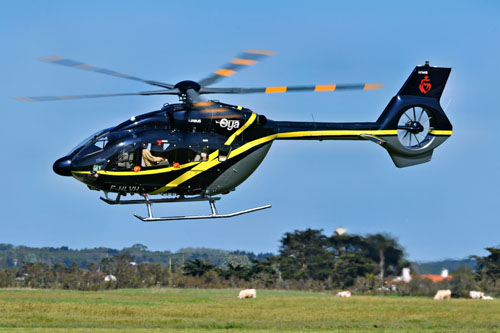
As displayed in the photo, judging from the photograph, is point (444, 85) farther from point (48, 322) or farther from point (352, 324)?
point (48, 322)

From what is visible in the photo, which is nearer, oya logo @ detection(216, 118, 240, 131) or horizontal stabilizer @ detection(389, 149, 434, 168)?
oya logo @ detection(216, 118, 240, 131)

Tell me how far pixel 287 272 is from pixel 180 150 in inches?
1259

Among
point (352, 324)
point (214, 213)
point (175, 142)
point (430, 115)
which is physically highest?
point (430, 115)

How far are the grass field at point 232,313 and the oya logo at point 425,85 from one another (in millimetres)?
9014

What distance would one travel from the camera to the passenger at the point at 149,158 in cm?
2808

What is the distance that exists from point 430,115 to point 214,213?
10068 mm

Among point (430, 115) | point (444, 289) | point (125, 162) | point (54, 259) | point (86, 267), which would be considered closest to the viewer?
point (125, 162)

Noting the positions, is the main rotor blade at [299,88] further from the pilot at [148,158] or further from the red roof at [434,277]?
the red roof at [434,277]

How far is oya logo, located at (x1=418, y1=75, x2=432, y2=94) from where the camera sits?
33938 millimetres

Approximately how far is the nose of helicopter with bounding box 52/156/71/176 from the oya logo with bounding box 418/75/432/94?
13.9m

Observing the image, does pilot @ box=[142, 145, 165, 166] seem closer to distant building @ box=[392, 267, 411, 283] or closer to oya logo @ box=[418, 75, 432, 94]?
oya logo @ box=[418, 75, 432, 94]

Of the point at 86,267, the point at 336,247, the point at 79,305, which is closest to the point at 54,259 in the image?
the point at 86,267

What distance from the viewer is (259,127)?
99.0 ft

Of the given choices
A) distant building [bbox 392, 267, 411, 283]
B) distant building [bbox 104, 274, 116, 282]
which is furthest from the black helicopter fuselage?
distant building [bbox 104, 274, 116, 282]
